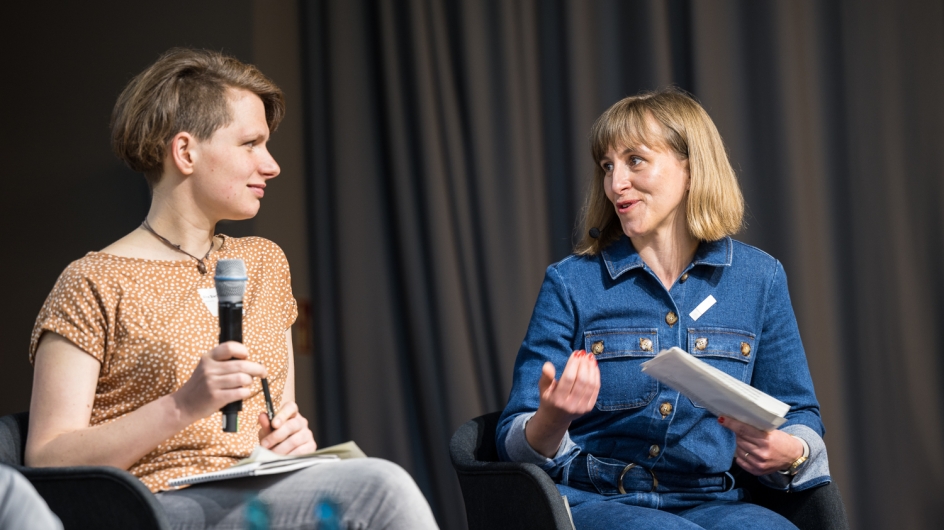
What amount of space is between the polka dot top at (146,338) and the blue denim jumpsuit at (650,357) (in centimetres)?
62

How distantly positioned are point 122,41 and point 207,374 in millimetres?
2238

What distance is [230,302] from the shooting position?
1.46m

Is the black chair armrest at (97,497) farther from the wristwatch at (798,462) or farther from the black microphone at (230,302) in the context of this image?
the wristwatch at (798,462)

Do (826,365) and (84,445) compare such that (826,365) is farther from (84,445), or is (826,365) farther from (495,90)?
(84,445)

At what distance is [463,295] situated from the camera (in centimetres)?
317

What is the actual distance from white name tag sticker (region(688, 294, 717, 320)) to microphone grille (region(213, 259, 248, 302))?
1.02 meters

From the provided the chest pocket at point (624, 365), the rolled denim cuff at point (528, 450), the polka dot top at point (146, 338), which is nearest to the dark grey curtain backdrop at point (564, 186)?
the chest pocket at point (624, 365)

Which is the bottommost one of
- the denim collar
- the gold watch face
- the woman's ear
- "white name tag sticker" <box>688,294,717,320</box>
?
the gold watch face

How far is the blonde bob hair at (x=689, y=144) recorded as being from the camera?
2.04 meters

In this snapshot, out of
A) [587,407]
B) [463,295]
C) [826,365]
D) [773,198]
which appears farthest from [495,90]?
[587,407]

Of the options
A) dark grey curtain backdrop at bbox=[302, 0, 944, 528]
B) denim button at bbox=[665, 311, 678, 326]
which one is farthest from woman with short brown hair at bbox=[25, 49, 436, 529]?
dark grey curtain backdrop at bbox=[302, 0, 944, 528]

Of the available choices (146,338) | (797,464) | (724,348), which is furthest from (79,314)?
(797,464)

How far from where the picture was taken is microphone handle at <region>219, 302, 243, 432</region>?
4.79ft

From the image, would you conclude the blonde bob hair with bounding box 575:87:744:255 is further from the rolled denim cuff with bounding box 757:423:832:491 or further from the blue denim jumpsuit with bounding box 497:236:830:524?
the rolled denim cuff with bounding box 757:423:832:491
